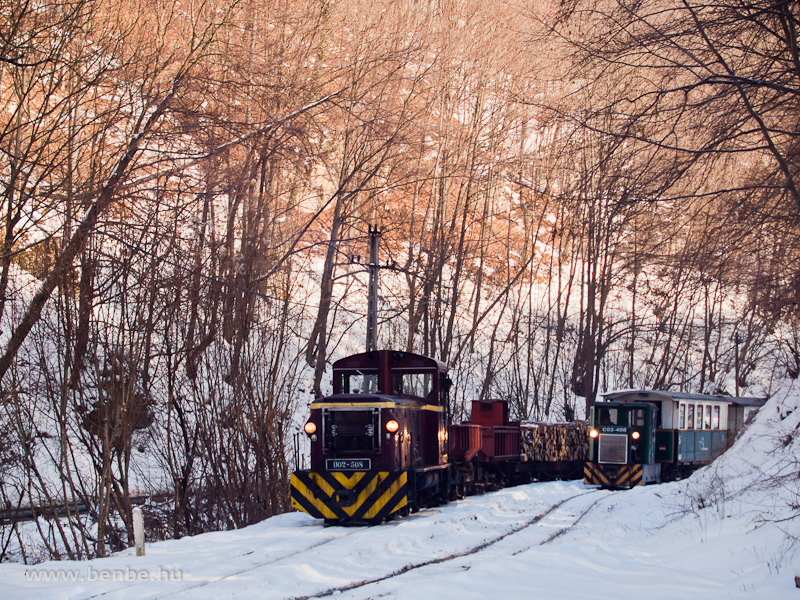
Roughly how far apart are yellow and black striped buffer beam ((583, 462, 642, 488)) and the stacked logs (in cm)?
205

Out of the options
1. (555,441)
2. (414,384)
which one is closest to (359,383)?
(414,384)

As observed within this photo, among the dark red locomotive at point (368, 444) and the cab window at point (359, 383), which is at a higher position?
the cab window at point (359, 383)

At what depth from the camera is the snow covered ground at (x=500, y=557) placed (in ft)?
24.6

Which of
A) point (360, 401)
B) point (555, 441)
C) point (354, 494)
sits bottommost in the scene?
point (555, 441)

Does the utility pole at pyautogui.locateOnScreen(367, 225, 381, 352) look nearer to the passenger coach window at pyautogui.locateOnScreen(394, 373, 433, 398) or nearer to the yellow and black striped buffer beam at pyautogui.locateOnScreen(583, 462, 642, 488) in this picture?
the passenger coach window at pyautogui.locateOnScreen(394, 373, 433, 398)

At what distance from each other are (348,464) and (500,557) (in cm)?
428

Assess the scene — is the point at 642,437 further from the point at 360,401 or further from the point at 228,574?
the point at 228,574

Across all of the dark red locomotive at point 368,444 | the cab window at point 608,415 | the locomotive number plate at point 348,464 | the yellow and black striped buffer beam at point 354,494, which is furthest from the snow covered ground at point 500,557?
the cab window at point 608,415

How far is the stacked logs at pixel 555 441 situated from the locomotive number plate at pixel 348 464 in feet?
35.5

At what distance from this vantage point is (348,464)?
13.5 m

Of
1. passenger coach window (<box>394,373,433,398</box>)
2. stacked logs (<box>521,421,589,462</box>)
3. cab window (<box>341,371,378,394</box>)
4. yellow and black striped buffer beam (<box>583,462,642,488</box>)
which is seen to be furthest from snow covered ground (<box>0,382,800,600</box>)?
stacked logs (<box>521,421,589,462</box>)

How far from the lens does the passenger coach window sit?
15.5 m

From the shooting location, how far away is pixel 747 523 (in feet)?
33.6

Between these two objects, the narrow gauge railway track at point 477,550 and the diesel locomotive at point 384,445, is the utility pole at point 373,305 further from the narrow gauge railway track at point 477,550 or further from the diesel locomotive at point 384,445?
the narrow gauge railway track at point 477,550
